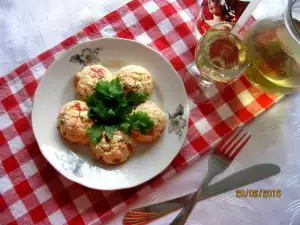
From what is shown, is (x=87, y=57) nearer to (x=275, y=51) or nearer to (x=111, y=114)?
(x=111, y=114)

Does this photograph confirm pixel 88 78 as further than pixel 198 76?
No

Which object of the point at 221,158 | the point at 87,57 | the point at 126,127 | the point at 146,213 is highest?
the point at 87,57

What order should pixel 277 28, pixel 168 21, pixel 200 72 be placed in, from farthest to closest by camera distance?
pixel 168 21 → pixel 200 72 → pixel 277 28

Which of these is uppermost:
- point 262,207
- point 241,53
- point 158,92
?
Answer: point 241,53

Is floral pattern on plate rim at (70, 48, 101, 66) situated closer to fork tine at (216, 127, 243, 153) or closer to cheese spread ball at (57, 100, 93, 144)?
cheese spread ball at (57, 100, 93, 144)

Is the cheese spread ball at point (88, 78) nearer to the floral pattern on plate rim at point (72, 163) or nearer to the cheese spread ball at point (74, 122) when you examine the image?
the cheese spread ball at point (74, 122)

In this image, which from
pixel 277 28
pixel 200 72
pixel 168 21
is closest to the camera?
pixel 277 28

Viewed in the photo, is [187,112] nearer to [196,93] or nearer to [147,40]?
[196,93]

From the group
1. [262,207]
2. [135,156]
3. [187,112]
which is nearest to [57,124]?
[135,156]

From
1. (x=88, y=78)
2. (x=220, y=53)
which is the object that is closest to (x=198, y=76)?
(x=220, y=53)
